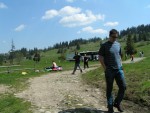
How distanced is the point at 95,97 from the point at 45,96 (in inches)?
82.1

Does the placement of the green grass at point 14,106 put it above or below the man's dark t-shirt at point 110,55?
below

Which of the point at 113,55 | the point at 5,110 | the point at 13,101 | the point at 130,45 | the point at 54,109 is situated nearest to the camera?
the point at 113,55

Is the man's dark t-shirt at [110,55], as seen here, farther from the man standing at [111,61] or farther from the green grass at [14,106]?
the green grass at [14,106]

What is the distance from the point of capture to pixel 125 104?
1112cm

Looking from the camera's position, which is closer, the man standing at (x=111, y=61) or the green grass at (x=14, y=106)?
the man standing at (x=111, y=61)

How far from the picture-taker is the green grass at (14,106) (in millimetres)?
10568

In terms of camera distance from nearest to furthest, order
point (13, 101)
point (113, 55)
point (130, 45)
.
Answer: point (113, 55), point (13, 101), point (130, 45)

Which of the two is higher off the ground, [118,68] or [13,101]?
[118,68]

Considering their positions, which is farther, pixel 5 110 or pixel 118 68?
pixel 5 110

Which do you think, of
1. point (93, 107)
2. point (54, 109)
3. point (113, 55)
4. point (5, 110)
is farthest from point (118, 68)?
point (5, 110)

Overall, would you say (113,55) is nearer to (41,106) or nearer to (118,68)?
(118,68)

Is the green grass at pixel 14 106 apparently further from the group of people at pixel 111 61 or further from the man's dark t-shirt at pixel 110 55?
the man's dark t-shirt at pixel 110 55

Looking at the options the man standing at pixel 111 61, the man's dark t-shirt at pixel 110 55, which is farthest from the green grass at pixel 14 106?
the man's dark t-shirt at pixel 110 55

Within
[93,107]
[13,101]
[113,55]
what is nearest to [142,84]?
[93,107]
